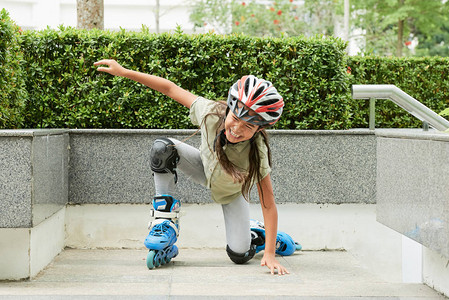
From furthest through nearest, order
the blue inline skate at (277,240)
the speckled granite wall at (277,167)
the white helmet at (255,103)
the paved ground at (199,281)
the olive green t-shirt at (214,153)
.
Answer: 1. the speckled granite wall at (277,167)
2. the blue inline skate at (277,240)
3. the olive green t-shirt at (214,153)
4. the white helmet at (255,103)
5. the paved ground at (199,281)

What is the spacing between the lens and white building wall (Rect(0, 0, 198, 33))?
1019 inches

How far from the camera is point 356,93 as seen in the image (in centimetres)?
433

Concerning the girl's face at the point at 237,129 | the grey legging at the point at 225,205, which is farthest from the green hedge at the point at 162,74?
the girl's face at the point at 237,129

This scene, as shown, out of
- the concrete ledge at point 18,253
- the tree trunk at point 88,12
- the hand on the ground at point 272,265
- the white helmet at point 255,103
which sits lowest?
the hand on the ground at point 272,265

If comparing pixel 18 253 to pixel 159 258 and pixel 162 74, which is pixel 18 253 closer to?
pixel 159 258

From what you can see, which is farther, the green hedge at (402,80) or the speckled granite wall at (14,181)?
the green hedge at (402,80)

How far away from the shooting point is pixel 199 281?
3830 mm

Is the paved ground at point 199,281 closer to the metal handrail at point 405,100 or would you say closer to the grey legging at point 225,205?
the grey legging at point 225,205

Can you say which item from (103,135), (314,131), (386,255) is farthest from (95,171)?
(386,255)

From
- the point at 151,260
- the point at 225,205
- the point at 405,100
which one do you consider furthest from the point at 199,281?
the point at 405,100

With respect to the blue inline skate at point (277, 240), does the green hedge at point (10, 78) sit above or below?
above

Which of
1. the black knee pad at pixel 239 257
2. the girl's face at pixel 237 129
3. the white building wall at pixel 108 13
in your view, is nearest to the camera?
the girl's face at pixel 237 129

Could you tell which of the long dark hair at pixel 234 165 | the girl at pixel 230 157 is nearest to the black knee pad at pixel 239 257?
the girl at pixel 230 157

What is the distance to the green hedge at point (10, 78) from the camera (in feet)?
14.0
